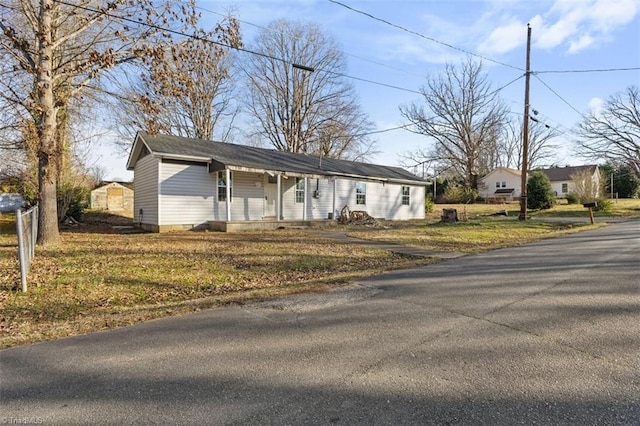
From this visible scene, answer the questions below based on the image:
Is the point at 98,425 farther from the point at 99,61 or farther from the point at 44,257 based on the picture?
the point at 99,61

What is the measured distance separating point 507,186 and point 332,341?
2414 inches

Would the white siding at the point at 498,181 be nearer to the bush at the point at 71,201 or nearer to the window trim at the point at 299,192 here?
the window trim at the point at 299,192

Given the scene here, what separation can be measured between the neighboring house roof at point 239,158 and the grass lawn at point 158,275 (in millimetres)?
4789

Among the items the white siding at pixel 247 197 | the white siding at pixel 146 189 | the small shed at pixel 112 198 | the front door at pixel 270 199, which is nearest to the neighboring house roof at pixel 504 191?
the front door at pixel 270 199

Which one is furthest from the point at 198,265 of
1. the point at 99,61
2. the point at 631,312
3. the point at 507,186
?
the point at 507,186

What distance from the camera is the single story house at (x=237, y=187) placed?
1602cm

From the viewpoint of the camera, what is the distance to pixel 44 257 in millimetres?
8891

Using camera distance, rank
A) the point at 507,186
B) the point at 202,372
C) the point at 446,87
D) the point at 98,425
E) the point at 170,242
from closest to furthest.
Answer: the point at 98,425
the point at 202,372
the point at 170,242
the point at 446,87
the point at 507,186

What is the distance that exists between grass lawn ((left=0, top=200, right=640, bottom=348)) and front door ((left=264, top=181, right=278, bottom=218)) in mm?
6528

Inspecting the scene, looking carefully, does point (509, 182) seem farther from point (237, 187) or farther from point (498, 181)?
point (237, 187)

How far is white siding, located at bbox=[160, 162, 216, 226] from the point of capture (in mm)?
15805

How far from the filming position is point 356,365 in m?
3.36

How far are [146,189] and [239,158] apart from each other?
4351mm

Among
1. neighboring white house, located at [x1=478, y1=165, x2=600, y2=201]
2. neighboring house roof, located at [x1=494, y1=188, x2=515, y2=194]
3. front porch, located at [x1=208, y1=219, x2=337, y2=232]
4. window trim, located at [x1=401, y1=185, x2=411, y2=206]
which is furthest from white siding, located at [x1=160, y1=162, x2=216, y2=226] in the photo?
neighboring house roof, located at [x1=494, y1=188, x2=515, y2=194]
